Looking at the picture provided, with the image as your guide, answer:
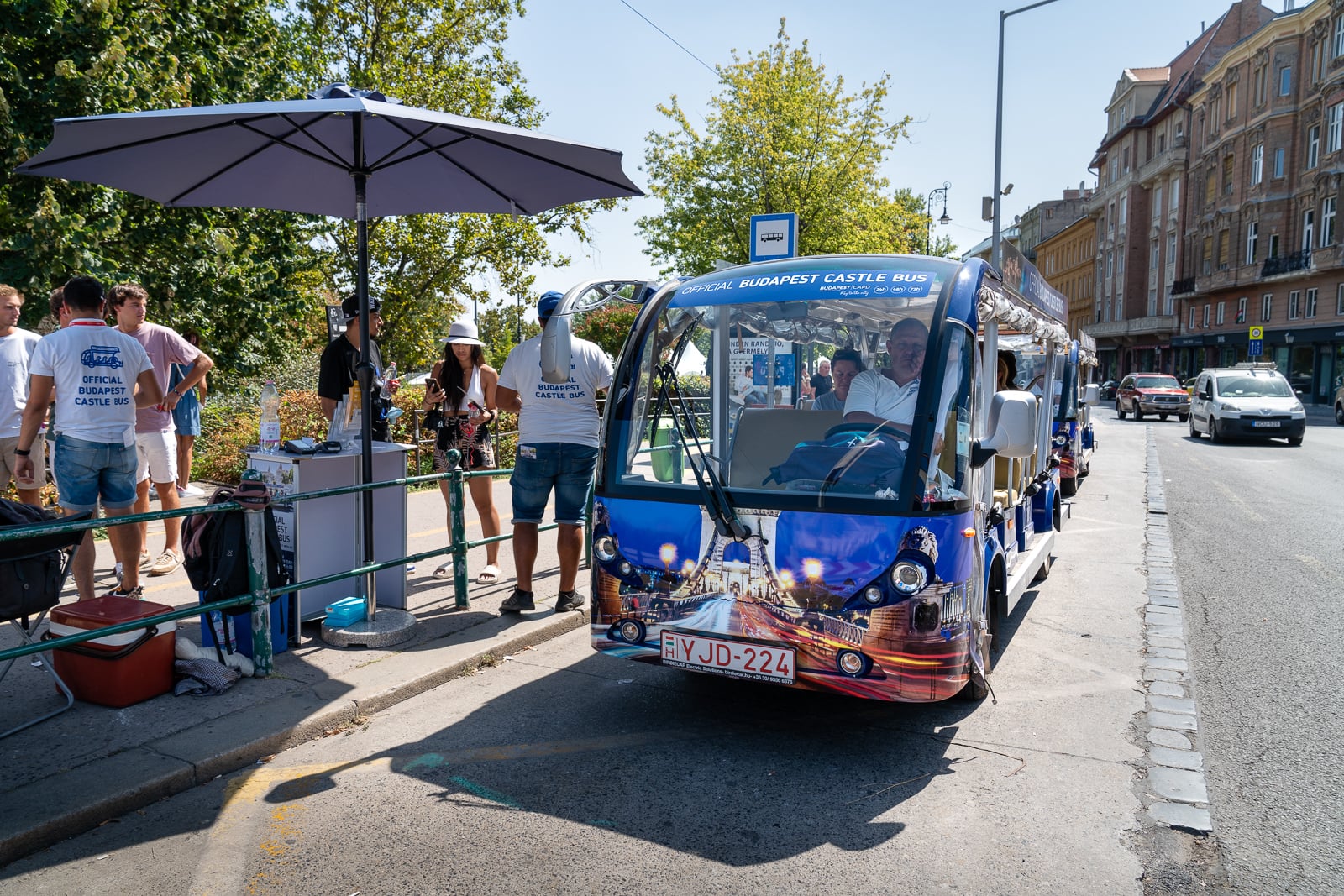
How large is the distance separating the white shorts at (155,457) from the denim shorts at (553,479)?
108 inches

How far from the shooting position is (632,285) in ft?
16.5

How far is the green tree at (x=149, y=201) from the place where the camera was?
10820mm

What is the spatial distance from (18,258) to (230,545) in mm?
8621

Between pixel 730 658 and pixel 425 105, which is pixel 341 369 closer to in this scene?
pixel 730 658

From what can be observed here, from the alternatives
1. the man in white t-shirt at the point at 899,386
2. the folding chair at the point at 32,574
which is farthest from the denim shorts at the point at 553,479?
the folding chair at the point at 32,574

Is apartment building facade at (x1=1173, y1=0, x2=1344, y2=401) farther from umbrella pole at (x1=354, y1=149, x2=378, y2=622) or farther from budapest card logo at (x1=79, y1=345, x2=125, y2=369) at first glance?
budapest card logo at (x1=79, y1=345, x2=125, y2=369)

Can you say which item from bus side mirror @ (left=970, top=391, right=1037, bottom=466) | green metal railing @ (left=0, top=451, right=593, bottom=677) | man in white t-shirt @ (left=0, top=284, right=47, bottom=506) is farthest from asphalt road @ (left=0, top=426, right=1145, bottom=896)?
man in white t-shirt @ (left=0, top=284, right=47, bottom=506)

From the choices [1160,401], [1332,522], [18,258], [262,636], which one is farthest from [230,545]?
[1160,401]

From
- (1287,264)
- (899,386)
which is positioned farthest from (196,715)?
(1287,264)

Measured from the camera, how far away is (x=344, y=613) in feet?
17.8

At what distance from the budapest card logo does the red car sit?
35795 millimetres

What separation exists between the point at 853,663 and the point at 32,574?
3.39 metres

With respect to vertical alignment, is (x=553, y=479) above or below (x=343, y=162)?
below

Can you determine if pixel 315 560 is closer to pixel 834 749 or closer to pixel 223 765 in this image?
→ pixel 223 765
